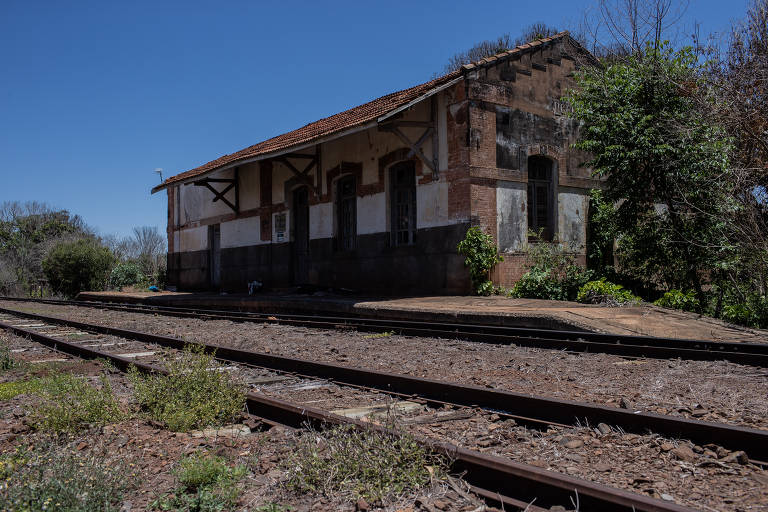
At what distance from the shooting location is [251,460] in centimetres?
364

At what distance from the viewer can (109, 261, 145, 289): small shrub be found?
32.0 m

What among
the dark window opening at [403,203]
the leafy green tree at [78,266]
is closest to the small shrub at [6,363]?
the dark window opening at [403,203]

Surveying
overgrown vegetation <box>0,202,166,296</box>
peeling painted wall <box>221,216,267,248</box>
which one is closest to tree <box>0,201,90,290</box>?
overgrown vegetation <box>0,202,166,296</box>

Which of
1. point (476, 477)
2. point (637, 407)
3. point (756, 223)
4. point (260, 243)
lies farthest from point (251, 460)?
A: point (260, 243)

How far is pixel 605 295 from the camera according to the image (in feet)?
→ 43.4

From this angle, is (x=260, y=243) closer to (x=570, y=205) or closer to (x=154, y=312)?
(x=154, y=312)

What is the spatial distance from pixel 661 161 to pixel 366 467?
493 inches

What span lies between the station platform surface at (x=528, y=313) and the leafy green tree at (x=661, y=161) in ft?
7.96

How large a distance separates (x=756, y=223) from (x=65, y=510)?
13.0 meters

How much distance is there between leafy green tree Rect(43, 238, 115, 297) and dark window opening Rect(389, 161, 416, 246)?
20973 millimetres

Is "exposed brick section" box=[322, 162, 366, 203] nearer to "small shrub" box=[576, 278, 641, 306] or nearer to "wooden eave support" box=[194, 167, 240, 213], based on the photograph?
"wooden eave support" box=[194, 167, 240, 213]

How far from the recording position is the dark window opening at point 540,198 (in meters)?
16.6

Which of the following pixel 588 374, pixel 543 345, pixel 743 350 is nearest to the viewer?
pixel 588 374

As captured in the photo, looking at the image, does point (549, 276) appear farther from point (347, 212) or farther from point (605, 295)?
point (347, 212)
